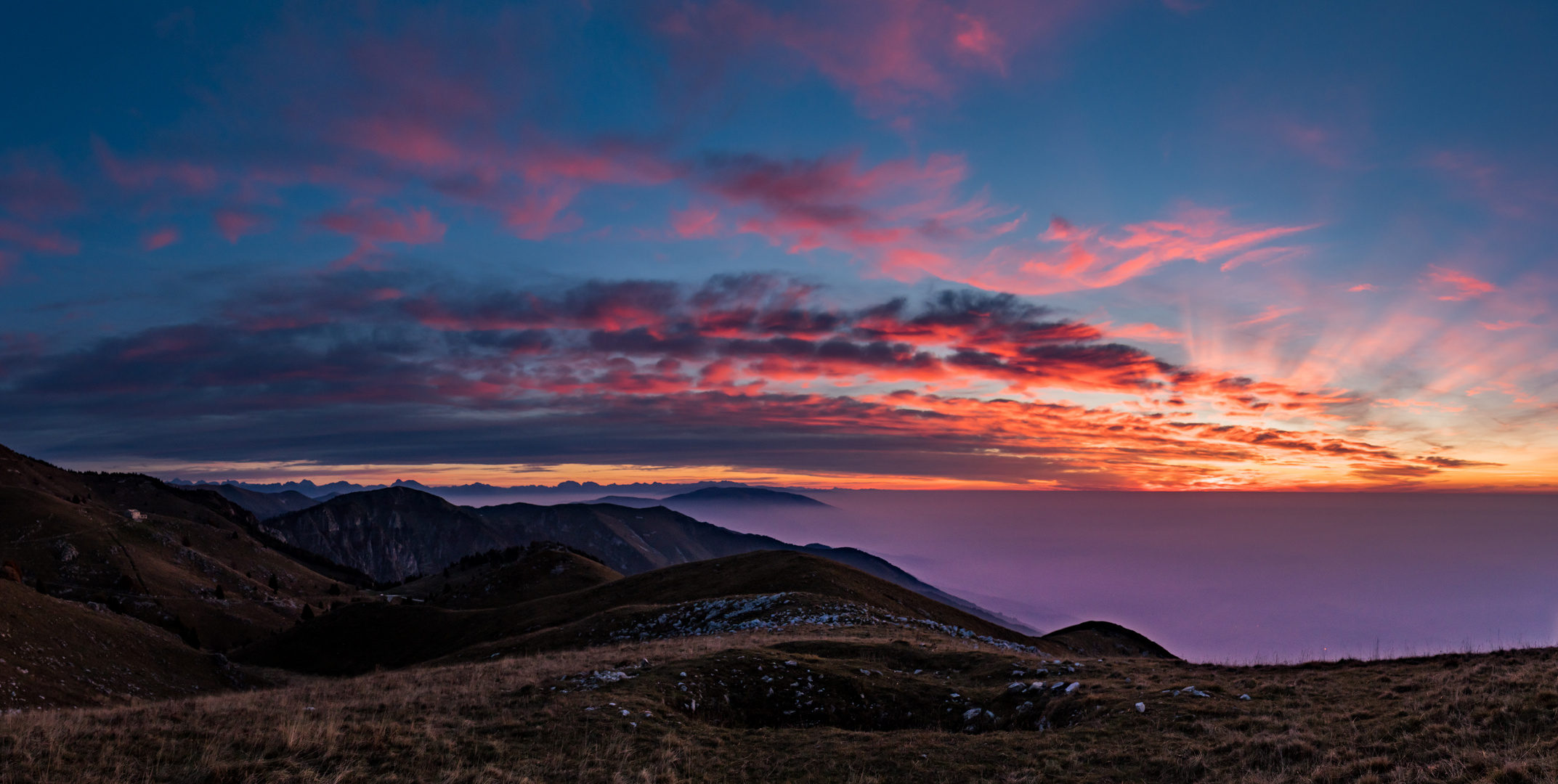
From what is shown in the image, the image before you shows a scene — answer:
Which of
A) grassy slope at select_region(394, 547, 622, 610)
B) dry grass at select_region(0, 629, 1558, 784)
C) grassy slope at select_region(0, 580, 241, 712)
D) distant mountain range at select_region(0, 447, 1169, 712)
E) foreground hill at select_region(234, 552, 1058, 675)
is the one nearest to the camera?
dry grass at select_region(0, 629, 1558, 784)

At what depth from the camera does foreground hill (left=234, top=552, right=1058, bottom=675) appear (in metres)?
43.7

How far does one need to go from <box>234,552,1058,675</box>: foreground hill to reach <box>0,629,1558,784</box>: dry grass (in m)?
23.1

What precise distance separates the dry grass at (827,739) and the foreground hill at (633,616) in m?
23.1

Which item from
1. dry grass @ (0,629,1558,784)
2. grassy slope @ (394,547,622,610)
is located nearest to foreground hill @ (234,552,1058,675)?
grassy slope @ (394,547,622,610)

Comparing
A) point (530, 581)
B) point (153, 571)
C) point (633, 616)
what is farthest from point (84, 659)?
point (153, 571)

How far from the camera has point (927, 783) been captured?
1239 cm

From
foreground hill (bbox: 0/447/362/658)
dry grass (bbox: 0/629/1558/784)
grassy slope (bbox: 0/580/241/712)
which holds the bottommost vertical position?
foreground hill (bbox: 0/447/362/658)

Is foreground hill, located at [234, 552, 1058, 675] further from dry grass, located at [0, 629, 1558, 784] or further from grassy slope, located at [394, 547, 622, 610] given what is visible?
dry grass, located at [0, 629, 1558, 784]

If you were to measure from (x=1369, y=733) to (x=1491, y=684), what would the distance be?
202 inches

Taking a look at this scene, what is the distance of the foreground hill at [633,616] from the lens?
143ft

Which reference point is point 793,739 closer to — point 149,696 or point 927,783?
point 927,783

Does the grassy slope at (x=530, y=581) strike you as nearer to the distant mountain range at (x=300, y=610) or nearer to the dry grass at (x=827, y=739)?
the distant mountain range at (x=300, y=610)

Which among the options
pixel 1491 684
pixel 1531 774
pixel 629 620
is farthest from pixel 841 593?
pixel 1531 774

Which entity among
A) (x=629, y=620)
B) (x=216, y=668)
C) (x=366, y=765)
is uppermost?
(x=366, y=765)
